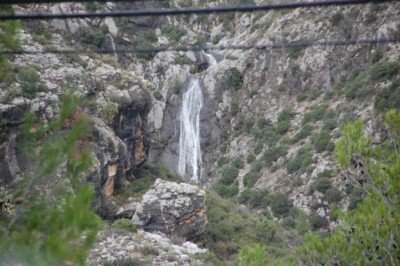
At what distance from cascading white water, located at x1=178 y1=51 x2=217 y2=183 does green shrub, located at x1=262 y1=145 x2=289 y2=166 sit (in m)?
5.27

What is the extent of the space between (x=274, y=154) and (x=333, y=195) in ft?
25.7

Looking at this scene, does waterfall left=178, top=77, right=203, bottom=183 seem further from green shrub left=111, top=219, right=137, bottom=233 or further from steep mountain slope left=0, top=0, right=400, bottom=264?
green shrub left=111, top=219, right=137, bottom=233

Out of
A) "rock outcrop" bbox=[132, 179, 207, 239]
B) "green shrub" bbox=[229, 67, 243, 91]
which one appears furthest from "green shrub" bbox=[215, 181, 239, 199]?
"rock outcrop" bbox=[132, 179, 207, 239]

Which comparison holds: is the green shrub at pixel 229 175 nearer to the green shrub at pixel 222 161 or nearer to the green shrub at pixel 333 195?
the green shrub at pixel 222 161

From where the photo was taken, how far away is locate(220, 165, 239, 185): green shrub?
34.7 m

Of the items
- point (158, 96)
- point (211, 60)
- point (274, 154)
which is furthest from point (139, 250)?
point (211, 60)

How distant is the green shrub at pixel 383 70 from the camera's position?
2992 centimetres

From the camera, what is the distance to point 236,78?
40344 mm

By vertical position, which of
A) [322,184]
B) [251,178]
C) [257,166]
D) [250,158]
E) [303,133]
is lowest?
[322,184]

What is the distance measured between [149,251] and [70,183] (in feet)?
37.0

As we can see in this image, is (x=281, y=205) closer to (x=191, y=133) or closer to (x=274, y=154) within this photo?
(x=274, y=154)

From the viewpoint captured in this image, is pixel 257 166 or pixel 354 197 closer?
pixel 354 197

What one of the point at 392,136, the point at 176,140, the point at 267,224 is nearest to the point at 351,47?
the point at 176,140

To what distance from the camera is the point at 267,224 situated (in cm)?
2041
